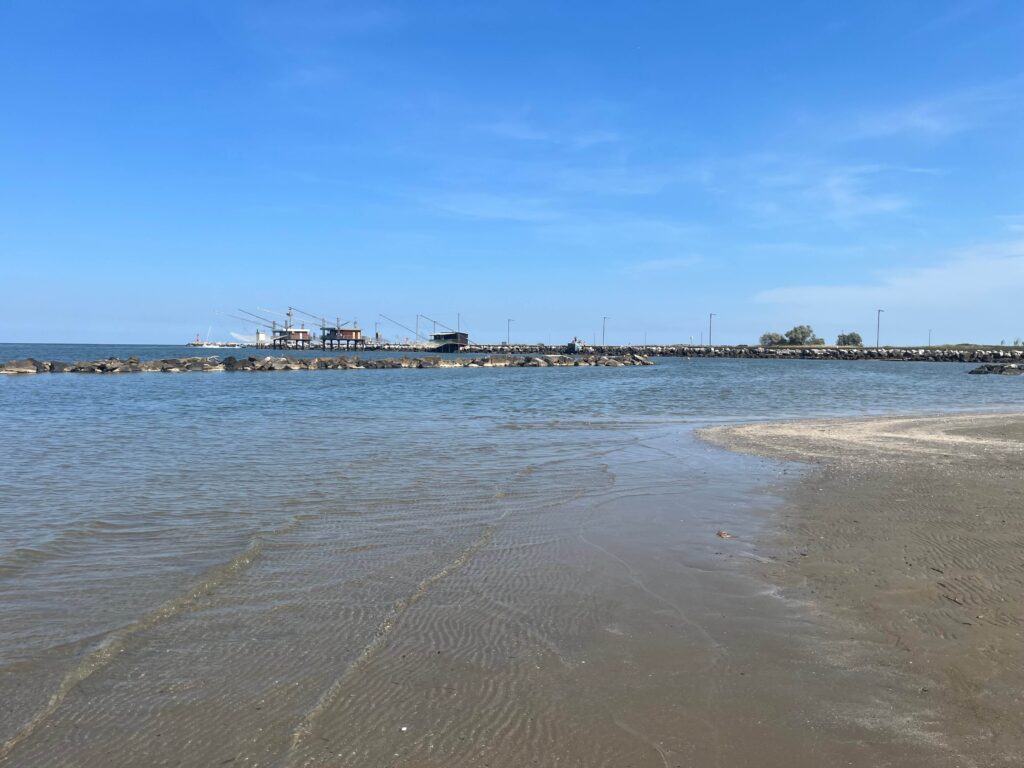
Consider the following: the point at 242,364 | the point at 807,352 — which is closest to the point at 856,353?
the point at 807,352

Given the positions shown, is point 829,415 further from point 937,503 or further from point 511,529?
point 511,529

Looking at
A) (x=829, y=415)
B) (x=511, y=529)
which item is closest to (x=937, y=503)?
(x=511, y=529)

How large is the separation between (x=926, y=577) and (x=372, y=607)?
488 cm

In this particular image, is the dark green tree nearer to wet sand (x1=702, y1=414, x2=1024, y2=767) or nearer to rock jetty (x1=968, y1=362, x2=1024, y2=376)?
rock jetty (x1=968, y1=362, x2=1024, y2=376)

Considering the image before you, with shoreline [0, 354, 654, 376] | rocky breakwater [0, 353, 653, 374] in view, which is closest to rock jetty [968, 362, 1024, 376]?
rocky breakwater [0, 353, 653, 374]

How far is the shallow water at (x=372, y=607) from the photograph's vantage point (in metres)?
3.75

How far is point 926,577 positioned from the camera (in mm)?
6203

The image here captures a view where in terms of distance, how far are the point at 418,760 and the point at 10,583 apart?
470 cm

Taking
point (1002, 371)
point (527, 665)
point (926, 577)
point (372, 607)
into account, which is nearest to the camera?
point (527, 665)

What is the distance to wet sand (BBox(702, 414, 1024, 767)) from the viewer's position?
3.93 meters

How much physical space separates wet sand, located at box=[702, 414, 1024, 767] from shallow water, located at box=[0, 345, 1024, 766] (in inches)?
24.2

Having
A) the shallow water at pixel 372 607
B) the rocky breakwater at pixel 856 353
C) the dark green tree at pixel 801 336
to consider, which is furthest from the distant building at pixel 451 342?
the shallow water at pixel 372 607

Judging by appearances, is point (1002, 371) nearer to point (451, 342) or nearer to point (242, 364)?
point (242, 364)

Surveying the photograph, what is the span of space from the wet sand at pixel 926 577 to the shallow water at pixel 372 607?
62 centimetres
